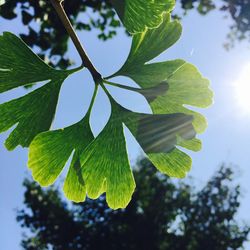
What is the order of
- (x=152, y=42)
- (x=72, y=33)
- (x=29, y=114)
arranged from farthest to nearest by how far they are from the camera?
1. (x=29, y=114)
2. (x=152, y=42)
3. (x=72, y=33)

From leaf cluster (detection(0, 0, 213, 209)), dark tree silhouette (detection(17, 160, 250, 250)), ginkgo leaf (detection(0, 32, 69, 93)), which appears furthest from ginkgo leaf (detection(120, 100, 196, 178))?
dark tree silhouette (detection(17, 160, 250, 250))

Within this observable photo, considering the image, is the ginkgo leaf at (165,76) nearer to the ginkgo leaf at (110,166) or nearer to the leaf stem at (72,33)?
the ginkgo leaf at (110,166)

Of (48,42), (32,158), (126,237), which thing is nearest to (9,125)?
(32,158)

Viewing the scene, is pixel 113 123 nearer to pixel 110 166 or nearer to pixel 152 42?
pixel 110 166

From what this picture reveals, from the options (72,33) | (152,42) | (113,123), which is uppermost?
(152,42)

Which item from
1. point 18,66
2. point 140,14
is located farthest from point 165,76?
point 18,66

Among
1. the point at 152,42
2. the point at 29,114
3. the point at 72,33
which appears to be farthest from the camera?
the point at 29,114

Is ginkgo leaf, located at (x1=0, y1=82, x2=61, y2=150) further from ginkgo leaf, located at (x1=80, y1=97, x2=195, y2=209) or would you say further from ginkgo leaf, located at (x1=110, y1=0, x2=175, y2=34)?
ginkgo leaf, located at (x1=110, y1=0, x2=175, y2=34)

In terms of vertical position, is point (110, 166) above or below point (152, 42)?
below
